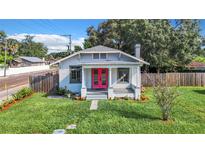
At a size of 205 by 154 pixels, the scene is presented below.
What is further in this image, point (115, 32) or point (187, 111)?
point (115, 32)

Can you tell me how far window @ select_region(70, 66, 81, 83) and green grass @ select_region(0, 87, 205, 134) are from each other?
16.8 feet

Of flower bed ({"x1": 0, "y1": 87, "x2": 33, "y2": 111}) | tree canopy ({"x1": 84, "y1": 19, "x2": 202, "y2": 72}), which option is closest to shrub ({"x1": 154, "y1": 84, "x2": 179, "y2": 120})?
flower bed ({"x1": 0, "y1": 87, "x2": 33, "y2": 111})

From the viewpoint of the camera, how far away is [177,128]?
25.4 ft

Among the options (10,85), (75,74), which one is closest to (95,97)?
(75,74)

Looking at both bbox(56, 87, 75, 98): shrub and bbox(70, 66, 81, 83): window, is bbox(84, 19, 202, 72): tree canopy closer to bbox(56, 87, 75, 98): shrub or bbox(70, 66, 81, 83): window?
bbox(70, 66, 81, 83): window

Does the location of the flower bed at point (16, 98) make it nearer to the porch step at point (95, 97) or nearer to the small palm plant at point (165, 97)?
the porch step at point (95, 97)

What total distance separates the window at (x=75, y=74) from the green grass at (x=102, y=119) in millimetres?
5114

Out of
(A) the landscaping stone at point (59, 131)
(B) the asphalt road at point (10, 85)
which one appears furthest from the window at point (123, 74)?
(A) the landscaping stone at point (59, 131)

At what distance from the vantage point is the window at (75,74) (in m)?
16.9

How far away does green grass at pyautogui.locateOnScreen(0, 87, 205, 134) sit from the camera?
7618 mm

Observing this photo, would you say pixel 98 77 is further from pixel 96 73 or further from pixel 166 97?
pixel 166 97
